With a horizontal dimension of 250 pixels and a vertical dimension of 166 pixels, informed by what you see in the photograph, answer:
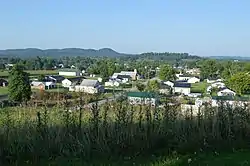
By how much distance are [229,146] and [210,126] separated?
0.59 m

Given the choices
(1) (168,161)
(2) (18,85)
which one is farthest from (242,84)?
(1) (168,161)

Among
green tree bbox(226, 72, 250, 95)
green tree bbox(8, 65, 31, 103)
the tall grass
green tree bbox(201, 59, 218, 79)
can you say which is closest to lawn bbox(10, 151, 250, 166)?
the tall grass

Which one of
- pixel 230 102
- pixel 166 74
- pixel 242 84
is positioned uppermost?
pixel 230 102

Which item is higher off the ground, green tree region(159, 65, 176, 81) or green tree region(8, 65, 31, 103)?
green tree region(8, 65, 31, 103)

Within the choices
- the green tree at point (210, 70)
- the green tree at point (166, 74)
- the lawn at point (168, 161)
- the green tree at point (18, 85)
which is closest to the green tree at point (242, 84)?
the green tree at point (18, 85)

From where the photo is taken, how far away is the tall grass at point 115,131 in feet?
19.7

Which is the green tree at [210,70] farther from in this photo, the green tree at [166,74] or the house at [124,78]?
the house at [124,78]

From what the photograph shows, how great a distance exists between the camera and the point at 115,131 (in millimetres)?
6453

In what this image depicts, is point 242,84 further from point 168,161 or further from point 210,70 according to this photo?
point 168,161

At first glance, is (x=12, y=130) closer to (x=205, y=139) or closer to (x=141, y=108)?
(x=141, y=108)

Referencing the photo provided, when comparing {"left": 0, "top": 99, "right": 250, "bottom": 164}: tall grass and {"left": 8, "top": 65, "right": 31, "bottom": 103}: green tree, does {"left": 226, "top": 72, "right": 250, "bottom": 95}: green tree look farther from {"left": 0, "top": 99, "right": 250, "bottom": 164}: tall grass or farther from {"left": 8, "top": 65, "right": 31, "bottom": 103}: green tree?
{"left": 0, "top": 99, "right": 250, "bottom": 164}: tall grass

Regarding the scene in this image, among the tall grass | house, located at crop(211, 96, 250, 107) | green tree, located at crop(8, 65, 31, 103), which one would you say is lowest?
green tree, located at crop(8, 65, 31, 103)

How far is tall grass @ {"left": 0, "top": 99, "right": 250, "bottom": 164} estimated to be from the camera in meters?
5.99

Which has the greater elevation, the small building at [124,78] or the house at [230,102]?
the house at [230,102]
